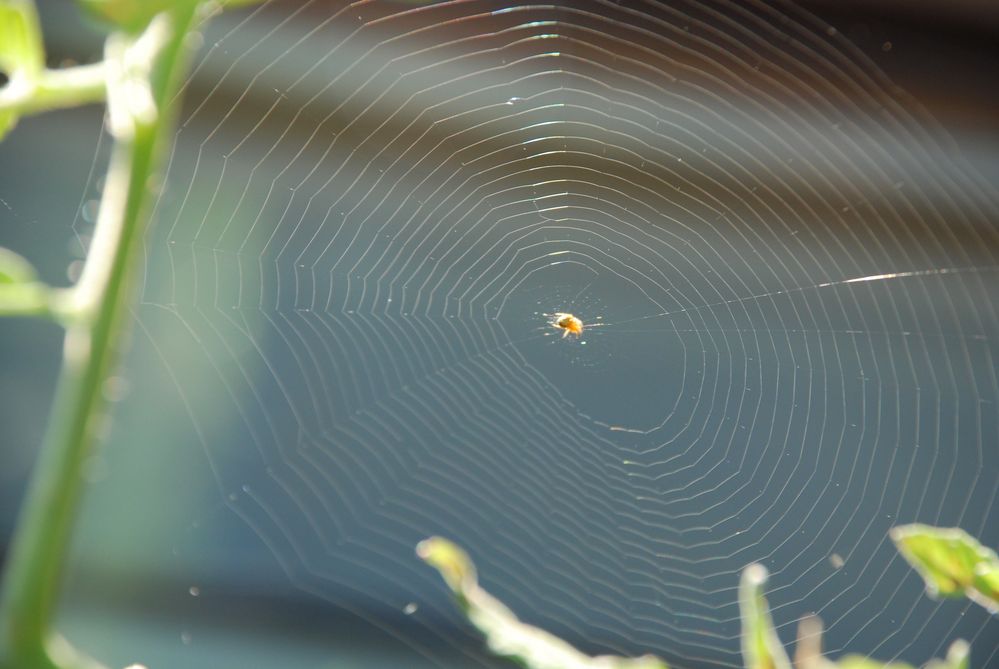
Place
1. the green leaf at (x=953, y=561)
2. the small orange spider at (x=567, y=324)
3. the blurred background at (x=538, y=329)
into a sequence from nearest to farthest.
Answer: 1. the green leaf at (x=953, y=561)
2. the blurred background at (x=538, y=329)
3. the small orange spider at (x=567, y=324)

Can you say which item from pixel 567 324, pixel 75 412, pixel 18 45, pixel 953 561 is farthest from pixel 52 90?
pixel 567 324

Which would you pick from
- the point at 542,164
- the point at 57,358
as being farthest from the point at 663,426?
the point at 57,358

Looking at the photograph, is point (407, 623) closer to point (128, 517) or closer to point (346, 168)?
point (128, 517)

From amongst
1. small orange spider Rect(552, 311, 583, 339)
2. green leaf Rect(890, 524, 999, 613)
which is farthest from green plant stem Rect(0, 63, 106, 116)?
small orange spider Rect(552, 311, 583, 339)

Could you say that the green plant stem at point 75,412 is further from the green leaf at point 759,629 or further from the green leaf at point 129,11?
the green leaf at point 759,629

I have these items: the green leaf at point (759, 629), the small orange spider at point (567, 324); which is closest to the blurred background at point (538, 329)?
the small orange spider at point (567, 324)

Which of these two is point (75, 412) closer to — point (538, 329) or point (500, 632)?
point (500, 632)

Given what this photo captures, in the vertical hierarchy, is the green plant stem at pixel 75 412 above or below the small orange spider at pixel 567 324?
below

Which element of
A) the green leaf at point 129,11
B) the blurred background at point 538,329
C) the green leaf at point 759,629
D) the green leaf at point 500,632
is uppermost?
the blurred background at point 538,329
